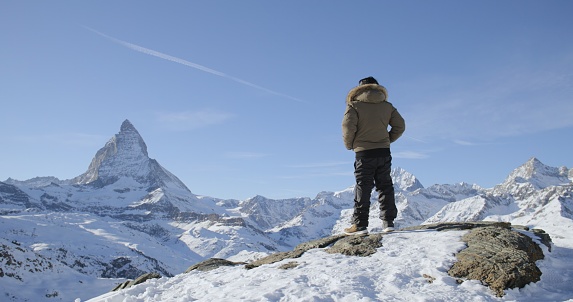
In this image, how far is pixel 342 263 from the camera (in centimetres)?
941

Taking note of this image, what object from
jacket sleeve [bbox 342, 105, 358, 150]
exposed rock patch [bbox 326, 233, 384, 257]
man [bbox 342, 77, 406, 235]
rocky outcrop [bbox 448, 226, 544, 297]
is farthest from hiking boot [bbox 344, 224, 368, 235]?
rocky outcrop [bbox 448, 226, 544, 297]

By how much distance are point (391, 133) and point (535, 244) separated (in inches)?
186

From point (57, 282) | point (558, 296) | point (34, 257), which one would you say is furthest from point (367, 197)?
point (34, 257)

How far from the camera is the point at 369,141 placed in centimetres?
1179

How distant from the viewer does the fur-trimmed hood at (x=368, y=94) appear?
37.9 ft

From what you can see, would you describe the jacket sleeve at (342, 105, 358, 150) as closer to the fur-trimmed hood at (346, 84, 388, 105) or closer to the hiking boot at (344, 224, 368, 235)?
the fur-trimmed hood at (346, 84, 388, 105)

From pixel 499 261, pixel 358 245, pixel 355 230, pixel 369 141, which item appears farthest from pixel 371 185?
pixel 499 261

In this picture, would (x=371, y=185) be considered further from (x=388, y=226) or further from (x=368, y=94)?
(x=368, y=94)

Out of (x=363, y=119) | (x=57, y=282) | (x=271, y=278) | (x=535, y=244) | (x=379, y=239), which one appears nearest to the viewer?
(x=271, y=278)

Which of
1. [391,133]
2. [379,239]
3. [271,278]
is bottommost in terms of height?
[271,278]

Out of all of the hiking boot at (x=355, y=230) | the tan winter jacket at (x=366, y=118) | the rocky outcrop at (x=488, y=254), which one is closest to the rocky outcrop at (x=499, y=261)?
the rocky outcrop at (x=488, y=254)

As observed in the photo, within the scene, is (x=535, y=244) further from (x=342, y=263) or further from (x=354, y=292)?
(x=354, y=292)

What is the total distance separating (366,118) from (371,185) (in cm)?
197

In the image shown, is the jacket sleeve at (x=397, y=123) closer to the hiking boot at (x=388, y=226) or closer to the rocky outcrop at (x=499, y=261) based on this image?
the hiking boot at (x=388, y=226)
